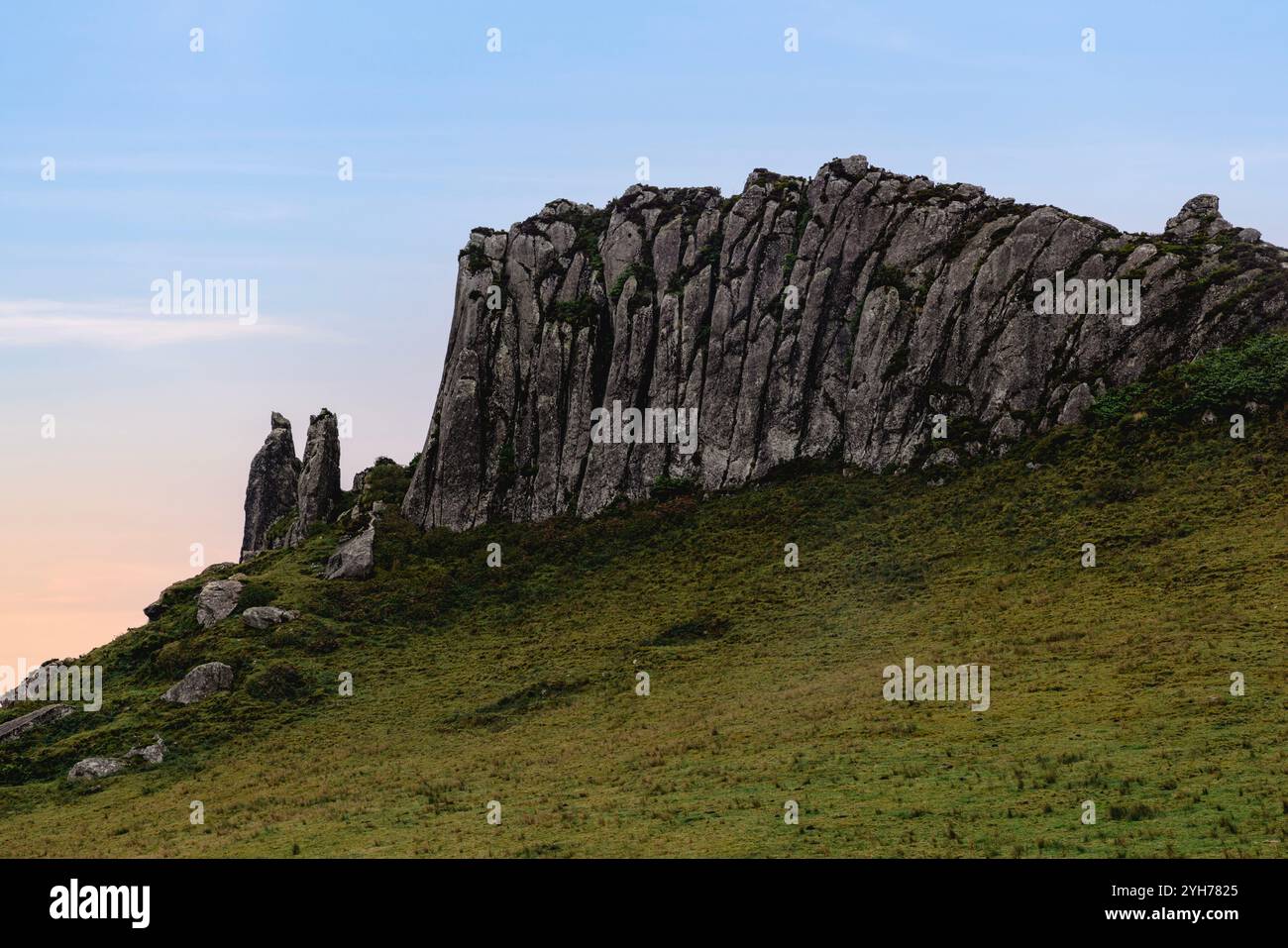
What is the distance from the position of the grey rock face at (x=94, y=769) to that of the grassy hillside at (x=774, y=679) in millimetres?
1524

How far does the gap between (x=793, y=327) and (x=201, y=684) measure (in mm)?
49553

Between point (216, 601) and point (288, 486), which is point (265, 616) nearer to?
point (216, 601)

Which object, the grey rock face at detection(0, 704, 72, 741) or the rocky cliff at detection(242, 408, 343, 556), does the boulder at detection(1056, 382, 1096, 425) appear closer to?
the rocky cliff at detection(242, 408, 343, 556)

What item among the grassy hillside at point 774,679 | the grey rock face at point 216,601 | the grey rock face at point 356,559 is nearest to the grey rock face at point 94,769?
the grassy hillside at point 774,679

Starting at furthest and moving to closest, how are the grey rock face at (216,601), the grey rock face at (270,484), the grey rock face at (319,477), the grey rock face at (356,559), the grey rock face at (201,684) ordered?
the grey rock face at (270,484) → the grey rock face at (319,477) → the grey rock face at (356,559) → the grey rock face at (216,601) → the grey rock face at (201,684)

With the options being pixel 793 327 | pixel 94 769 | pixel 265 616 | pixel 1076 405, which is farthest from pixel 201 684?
pixel 1076 405

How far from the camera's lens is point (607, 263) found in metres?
103

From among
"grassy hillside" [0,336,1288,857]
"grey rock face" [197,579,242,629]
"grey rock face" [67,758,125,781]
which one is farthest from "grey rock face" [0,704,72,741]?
"grey rock face" [197,579,242,629]

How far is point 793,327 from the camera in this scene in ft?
309

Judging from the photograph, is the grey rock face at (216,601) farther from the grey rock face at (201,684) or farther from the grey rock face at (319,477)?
the grey rock face at (319,477)

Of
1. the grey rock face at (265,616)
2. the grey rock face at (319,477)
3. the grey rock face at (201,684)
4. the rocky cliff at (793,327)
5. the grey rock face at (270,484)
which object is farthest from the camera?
the grey rock face at (270,484)

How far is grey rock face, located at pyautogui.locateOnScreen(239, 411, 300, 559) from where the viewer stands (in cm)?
11694

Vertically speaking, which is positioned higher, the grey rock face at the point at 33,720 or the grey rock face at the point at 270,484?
the grey rock face at the point at 270,484

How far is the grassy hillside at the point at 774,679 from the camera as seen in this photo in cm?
3941
